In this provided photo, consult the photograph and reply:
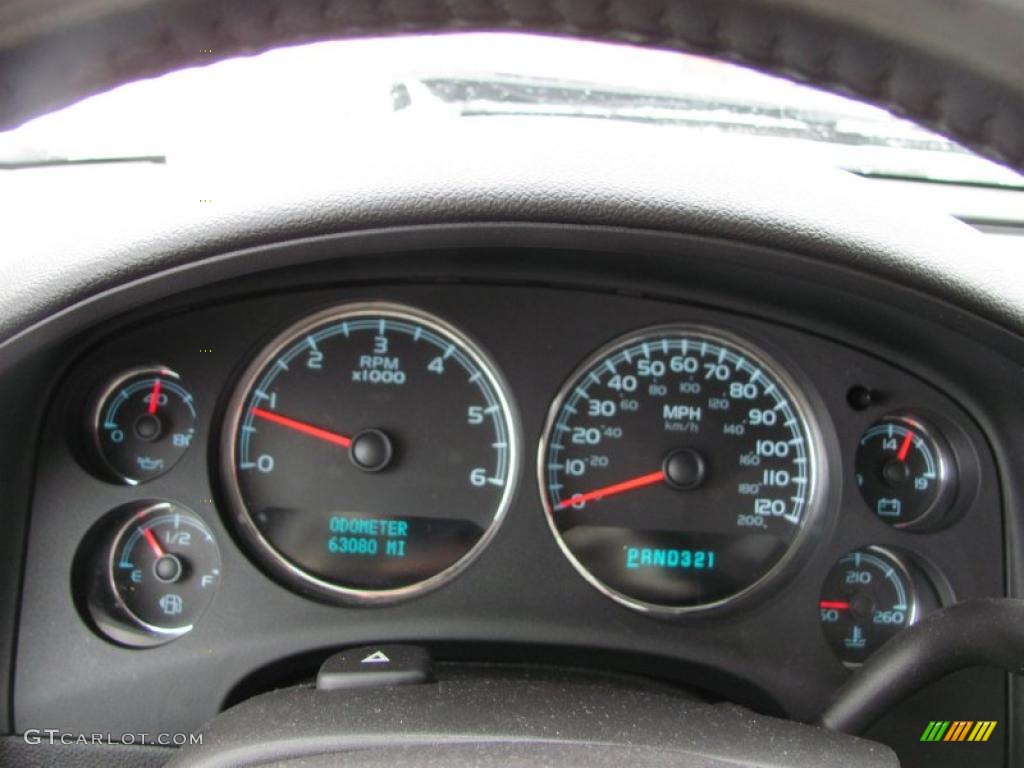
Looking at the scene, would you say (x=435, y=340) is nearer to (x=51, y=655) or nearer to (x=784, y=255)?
(x=784, y=255)

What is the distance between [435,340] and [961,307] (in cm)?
106

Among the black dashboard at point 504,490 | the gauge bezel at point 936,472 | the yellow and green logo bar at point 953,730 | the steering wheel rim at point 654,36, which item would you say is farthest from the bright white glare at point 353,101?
the steering wheel rim at point 654,36

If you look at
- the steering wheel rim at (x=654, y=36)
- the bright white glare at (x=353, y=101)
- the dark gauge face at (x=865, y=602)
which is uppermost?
the bright white glare at (x=353, y=101)

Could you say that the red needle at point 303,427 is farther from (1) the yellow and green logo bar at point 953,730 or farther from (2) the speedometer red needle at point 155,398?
(1) the yellow and green logo bar at point 953,730

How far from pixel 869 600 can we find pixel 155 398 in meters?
1.60

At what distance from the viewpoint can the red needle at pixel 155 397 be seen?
2.31m

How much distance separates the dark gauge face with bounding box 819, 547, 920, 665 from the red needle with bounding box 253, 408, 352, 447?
1.09 m

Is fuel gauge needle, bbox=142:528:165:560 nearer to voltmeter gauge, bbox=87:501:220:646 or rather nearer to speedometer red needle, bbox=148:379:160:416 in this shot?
voltmeter gauge, bbox=87:501:220:646

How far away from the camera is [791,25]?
2.18ft

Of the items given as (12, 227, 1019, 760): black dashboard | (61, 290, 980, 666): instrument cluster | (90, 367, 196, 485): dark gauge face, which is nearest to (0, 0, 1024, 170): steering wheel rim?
(12, 227, 1019, 760): black dashboard

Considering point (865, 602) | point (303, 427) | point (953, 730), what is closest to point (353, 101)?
point (303, 427)

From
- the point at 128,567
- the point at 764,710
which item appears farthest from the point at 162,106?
the point at 764,710

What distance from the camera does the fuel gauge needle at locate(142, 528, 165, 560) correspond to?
2.31 meters

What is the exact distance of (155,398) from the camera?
7.62 ft
